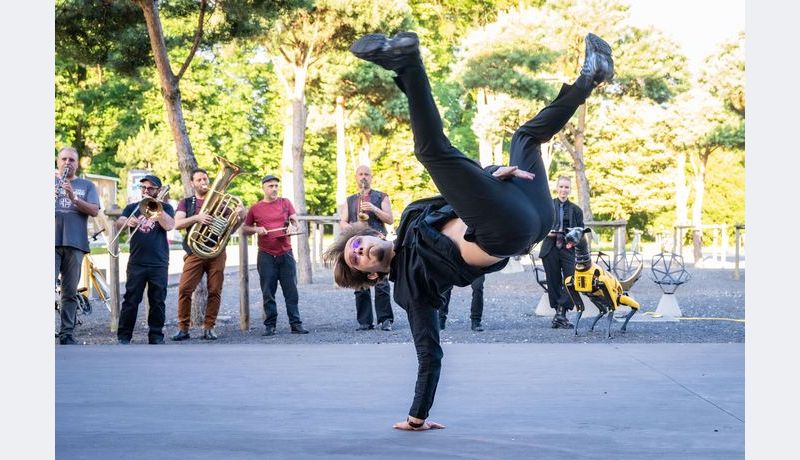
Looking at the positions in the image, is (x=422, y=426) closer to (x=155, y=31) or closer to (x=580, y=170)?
(x=155, y=31)

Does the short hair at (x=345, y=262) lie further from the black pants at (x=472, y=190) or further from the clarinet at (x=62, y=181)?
the clarinet at (x=62, y=181)

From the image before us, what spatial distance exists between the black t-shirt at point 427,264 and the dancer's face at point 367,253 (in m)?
0.08

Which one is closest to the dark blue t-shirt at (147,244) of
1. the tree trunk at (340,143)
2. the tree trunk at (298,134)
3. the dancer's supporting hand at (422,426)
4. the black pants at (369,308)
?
the black pants at (369,308)

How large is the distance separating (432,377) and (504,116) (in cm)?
1887

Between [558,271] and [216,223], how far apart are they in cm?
368

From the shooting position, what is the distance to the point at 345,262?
14.4ft

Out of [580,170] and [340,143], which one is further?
[340,143]

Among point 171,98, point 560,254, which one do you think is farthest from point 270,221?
point 560,254

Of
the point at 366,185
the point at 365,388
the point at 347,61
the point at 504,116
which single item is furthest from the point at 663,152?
the point at 365,388

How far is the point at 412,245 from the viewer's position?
4281 millimetres

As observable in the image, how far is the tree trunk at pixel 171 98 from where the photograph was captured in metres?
10.1

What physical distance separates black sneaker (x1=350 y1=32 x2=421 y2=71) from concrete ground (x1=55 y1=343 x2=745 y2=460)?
5.45 feet

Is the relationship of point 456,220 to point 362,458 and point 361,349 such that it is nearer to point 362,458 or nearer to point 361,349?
point 362,458

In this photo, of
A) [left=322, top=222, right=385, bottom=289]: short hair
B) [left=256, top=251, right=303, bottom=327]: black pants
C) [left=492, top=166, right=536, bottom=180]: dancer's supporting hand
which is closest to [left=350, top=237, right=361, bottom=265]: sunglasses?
[left=322, top=222, right=385, bottom=289]: short hair
